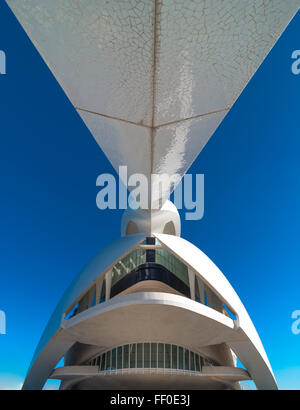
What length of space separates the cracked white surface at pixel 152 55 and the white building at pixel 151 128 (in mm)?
22

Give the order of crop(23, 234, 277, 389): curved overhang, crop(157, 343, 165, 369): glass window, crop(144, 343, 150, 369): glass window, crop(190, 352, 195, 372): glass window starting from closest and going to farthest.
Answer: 1. crop(23, 234, 277, 389): curved overhang
2. crop(144, 343, 150, 369): glass window
3. crop(157, 343, 165, 369): glass window
4. crop(190, 352, 195, 372): glass window

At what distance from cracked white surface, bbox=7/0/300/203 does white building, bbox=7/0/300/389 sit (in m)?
0.02

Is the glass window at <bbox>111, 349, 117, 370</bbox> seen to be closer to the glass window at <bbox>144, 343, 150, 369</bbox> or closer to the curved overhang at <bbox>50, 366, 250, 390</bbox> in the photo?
the curved overhang at <bbox>50, 366, 250, 390</bbox>

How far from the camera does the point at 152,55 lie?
571 centimetres

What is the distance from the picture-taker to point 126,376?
49.0 feet

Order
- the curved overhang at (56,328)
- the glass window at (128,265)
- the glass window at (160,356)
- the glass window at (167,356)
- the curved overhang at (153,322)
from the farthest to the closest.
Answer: the glass window at (128,265) → the glass window at (167,356) → the glass window at (160,356) → the curved overhang at (56,328) → the curved overhang at (153,322)

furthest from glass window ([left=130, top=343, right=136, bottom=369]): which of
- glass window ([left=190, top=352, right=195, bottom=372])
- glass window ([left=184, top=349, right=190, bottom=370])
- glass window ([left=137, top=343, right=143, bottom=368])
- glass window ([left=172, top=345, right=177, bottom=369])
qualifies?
glass window ([left=190, top=352, right=195, bottom=372])

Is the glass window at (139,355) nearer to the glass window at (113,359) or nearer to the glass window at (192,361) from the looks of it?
the glass window at (113,359)

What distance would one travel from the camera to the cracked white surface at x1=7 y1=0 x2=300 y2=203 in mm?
4984

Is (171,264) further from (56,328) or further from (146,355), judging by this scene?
(56,328)

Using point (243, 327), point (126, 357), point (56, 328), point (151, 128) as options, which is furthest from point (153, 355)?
point (151, 128)

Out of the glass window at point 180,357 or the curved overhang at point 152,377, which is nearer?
the curved overhang at point 152,377

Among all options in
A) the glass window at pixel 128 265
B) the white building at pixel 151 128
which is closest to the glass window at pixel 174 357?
the white building at pixel 151 128

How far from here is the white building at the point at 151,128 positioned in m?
5.16
